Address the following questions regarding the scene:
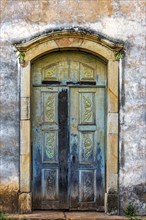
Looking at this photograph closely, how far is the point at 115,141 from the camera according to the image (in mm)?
7969

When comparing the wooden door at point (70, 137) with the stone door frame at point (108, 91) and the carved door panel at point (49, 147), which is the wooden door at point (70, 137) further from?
the stone door frame at point (108, 91)

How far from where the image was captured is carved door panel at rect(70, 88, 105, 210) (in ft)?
26.9

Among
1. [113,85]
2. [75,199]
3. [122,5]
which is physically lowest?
[75,199]

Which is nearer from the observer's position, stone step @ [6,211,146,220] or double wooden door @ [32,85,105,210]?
stone step @ [6,211,146,220]

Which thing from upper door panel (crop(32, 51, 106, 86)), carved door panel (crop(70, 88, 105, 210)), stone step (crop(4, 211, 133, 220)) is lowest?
stone step (crop(4, 211, 133, 220))

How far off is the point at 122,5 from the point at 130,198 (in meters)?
3.28

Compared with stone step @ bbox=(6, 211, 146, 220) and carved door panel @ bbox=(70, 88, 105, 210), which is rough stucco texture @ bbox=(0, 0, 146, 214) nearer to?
stone step @ bbox=(6, 211, 146, 220)

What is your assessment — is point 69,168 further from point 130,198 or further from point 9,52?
point 9,52

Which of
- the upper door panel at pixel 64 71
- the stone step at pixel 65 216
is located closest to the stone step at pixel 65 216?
the stone step at pixel 65 216

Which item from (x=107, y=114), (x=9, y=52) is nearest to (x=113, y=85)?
(x=107, y=114)

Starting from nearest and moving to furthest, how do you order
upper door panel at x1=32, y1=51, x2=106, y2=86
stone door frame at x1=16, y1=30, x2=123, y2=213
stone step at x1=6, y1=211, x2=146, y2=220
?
1. stone step at x1=6, y1=211, x2=146, y2=220
2. stone door frame at x1=16, y1=30, x2=123, y2=213
3. upper door panel at x1=32, y1=51, x2=106, y2=86

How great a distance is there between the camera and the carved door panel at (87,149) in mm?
8188

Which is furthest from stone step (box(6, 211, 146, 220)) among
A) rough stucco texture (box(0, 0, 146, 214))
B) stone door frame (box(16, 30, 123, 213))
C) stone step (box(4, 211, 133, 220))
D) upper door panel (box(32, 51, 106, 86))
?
upper door panel (box(32, 51, 106, 86))

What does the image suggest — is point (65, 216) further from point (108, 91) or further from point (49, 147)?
point (108, 91)
